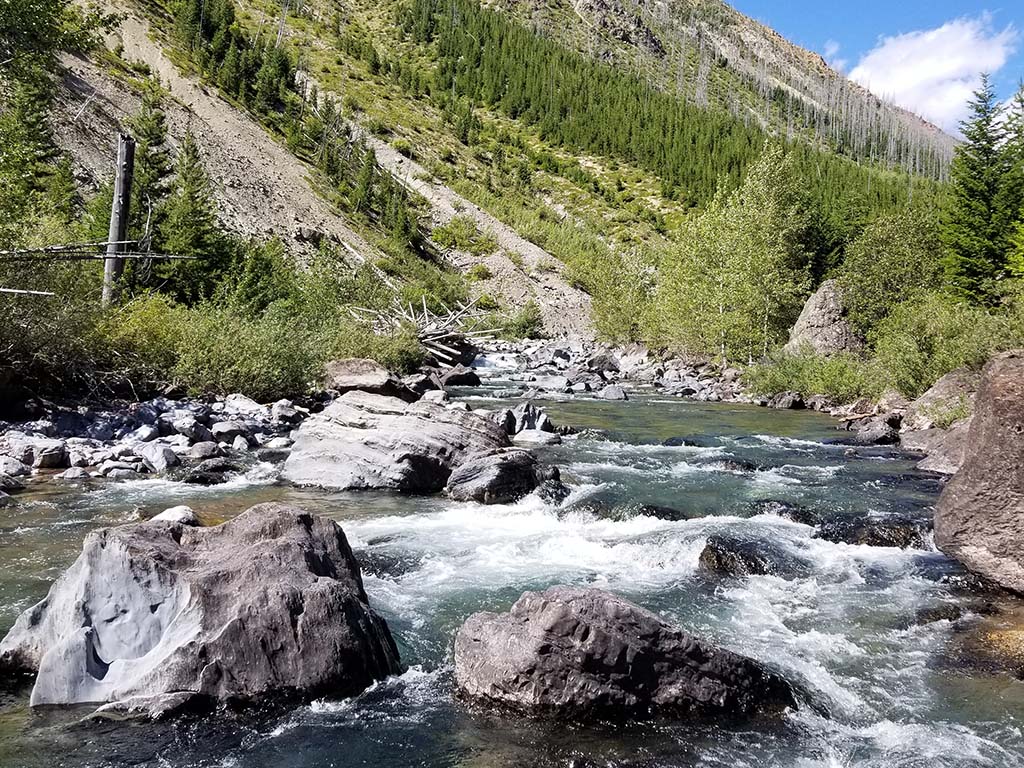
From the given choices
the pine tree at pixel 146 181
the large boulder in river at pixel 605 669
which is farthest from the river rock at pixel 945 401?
the pine tree at pixel 146 181

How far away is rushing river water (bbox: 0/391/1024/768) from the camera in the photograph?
546 centimetres

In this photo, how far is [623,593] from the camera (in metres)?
8.90

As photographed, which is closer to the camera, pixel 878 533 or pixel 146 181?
pixel 878 533

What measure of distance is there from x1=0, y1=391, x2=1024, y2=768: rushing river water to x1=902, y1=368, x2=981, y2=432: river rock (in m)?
3.67

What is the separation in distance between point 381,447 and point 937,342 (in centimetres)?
1858

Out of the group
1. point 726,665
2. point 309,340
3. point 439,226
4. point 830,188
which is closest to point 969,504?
point 726,665

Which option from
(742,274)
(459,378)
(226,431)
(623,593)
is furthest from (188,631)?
(742,274)

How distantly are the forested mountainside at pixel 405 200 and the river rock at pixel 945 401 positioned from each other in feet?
8.57

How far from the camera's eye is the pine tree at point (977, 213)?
33656mm

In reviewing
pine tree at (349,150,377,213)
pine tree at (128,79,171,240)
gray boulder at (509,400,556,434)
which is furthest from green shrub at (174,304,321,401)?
pine tree at (349,150,377,213)

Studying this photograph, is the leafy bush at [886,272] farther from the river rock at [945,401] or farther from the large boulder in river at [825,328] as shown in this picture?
the river rock at [945,401]

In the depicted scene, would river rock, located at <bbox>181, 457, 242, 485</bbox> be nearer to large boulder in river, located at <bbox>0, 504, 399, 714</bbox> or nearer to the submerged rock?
large boulder in river, located at <bbox>0, 504, 399, 714</bbox>

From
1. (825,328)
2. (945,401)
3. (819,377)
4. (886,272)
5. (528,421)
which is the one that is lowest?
(528,421)

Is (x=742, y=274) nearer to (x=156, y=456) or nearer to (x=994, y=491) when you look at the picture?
(x=994, y=491)
